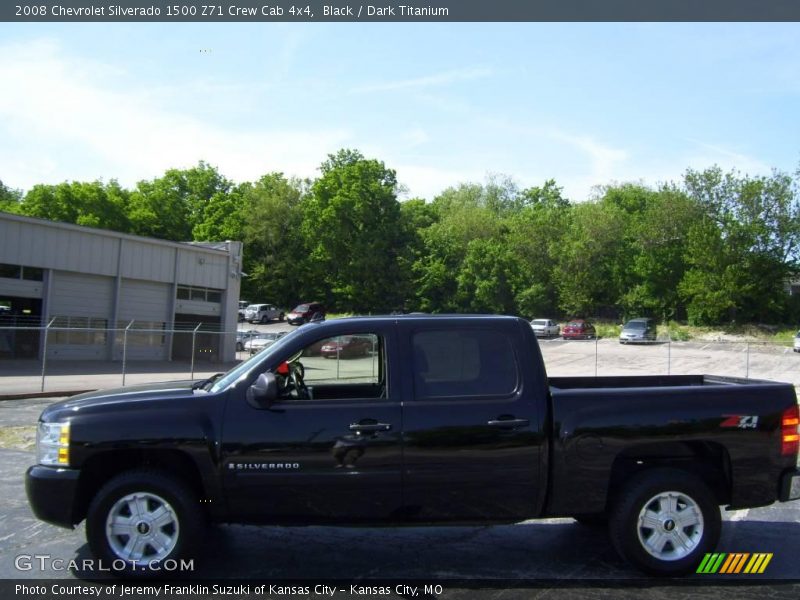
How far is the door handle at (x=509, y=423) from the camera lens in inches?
201

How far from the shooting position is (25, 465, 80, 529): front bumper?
194 inches

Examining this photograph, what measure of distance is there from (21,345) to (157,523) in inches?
791

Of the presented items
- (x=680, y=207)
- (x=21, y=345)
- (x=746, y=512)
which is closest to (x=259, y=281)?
(x=680, y=207)

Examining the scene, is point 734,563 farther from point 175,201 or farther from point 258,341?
point 175,201

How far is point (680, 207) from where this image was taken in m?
62.6

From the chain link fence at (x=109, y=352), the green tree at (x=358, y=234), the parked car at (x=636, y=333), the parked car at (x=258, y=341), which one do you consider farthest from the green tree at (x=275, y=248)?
the chain link fence at (x=109, y=352)

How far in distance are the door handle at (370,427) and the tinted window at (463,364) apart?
342 mm

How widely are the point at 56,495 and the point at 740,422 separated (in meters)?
4.91

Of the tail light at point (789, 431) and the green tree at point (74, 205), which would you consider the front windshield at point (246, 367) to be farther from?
the green tree at point (74, 205)

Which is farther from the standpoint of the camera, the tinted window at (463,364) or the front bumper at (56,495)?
the tinted window at (463,364)

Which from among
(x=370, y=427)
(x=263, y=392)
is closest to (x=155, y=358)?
(x=263, y=392)

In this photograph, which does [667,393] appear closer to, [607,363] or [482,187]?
[607,363]

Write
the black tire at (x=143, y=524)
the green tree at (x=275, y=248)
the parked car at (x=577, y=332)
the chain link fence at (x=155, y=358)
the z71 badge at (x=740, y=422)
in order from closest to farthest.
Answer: the black tire at (x=143, y=524), the z71 badge at (x=740, y=422), the chain link fence at (x=155, y=358), the parked car at (x=577, y=332), the green tree at (x=275, y=248)

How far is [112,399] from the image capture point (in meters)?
5.23
